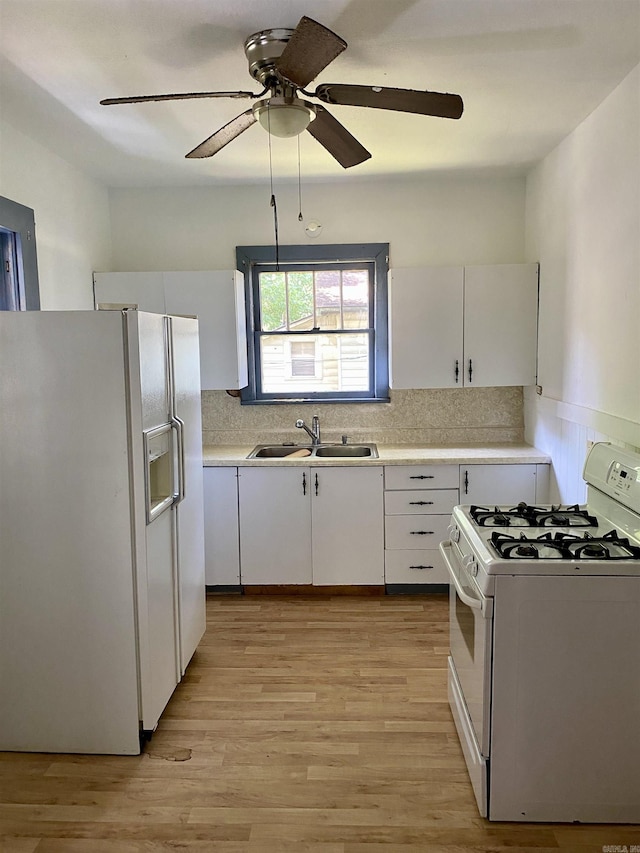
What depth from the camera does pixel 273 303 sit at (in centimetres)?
444

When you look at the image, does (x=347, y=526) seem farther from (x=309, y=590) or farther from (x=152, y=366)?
(x=152, y=366)

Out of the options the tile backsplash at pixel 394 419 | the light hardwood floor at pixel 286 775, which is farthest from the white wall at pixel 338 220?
the light hardwood floor at pixel 286 775

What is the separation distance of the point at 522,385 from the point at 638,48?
6.96 feet

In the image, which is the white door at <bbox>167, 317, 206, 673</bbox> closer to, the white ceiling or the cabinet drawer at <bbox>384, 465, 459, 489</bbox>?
the white ceiling

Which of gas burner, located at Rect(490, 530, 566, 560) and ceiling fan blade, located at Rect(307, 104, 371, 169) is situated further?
ceiling fan blade, located at Rect(307, 104, 371, 169)

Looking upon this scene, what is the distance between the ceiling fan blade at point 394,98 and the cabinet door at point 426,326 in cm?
189

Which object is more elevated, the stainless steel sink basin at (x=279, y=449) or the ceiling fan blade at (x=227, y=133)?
the ceiling fan blade at (x=227, y=133)

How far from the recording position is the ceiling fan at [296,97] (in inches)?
73.6

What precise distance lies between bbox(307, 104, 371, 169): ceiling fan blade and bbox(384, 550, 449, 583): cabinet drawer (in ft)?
7.66

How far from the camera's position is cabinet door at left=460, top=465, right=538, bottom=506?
386cm

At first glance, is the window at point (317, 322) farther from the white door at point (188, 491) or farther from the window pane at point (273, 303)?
the white door at point (188, 491)

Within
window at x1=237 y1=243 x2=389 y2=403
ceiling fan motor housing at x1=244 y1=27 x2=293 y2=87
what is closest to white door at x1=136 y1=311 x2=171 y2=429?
ceiling fan motor housing at x1=244 y1=27 x2=293 y2=87

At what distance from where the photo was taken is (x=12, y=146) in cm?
310

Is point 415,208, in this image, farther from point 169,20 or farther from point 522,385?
point 169,20
